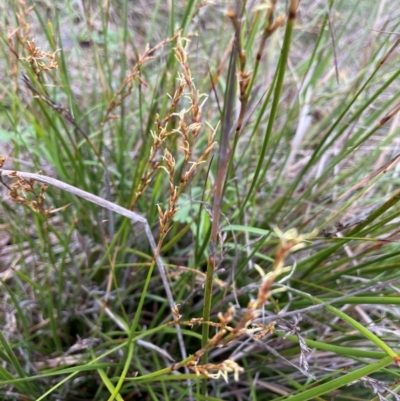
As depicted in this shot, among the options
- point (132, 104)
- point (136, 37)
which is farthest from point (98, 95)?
point (136, 37)

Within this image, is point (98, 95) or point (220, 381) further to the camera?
point (98, 95)

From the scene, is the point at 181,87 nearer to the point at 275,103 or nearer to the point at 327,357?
the point at 275,103

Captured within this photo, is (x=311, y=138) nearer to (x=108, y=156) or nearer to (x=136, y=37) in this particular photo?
(x=108, y=156)

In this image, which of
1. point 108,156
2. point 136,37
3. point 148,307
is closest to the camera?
point 148,307

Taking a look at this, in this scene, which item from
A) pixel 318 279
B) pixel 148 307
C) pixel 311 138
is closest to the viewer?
pixel 318 279

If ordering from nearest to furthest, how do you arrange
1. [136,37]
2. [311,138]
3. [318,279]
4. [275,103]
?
[275,103] < [318,279] < [311,138] < [136,37]

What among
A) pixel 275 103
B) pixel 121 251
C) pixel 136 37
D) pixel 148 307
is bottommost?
pixel 148 307

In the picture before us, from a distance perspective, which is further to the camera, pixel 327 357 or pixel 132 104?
pixel 132 104

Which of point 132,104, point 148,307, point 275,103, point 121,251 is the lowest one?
point 148,307

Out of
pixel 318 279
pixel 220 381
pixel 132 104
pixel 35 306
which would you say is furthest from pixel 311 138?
pixel 35 306

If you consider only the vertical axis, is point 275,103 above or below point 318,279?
above
